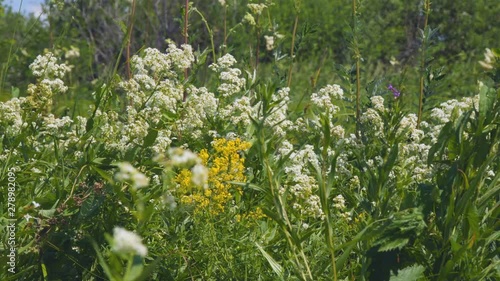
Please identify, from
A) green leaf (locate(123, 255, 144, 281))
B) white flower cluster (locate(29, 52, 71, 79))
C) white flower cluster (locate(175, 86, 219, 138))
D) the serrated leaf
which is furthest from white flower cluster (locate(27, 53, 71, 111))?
green leaf (locate(123, 255, 144, 281))

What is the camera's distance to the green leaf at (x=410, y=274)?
2.36 metres

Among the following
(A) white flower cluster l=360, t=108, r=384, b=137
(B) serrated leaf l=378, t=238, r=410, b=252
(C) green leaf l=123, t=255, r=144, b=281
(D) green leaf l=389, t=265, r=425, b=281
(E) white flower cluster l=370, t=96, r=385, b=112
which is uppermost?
(E) white flower cluster l=370, t=96, r=385, b=112

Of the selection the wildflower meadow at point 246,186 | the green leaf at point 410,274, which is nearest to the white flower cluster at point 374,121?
the wildflower meadow at point 246,186

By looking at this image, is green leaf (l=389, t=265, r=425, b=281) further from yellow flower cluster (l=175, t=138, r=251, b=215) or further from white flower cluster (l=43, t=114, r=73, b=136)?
white flower cluster (l=43, t=114, r=73, b=136)

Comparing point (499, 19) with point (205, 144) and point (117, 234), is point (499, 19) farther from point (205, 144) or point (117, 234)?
point (117, 234)

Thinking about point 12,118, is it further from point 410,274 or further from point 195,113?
point 410,274

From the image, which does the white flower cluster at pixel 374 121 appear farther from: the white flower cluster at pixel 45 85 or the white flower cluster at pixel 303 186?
the white flower cluster at pixel 45 85

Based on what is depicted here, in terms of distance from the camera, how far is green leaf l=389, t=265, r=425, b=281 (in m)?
2.36

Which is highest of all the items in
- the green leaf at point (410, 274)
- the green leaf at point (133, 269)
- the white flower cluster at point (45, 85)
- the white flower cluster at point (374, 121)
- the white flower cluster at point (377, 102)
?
the white flower cluster at point (45, 85)

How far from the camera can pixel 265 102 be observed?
2551 millimetres

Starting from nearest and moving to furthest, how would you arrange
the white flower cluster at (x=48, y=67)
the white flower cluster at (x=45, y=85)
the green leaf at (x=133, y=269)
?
the green leaf at (x=133, y=269) → the white flower cluster at (x=45, y=85) → the white flower cluster at (x=48, y=67)

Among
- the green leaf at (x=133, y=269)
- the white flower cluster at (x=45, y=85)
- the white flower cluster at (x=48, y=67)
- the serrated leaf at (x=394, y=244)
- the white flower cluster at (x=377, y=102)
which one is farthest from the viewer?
the white flower cluster at (x=48, y=67)

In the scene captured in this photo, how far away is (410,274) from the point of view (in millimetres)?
2369

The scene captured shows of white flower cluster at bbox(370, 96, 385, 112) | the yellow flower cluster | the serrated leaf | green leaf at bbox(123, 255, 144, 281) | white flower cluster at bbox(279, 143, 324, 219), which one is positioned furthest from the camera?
white flower cluster at bbox(370, 96, 385, 112)
